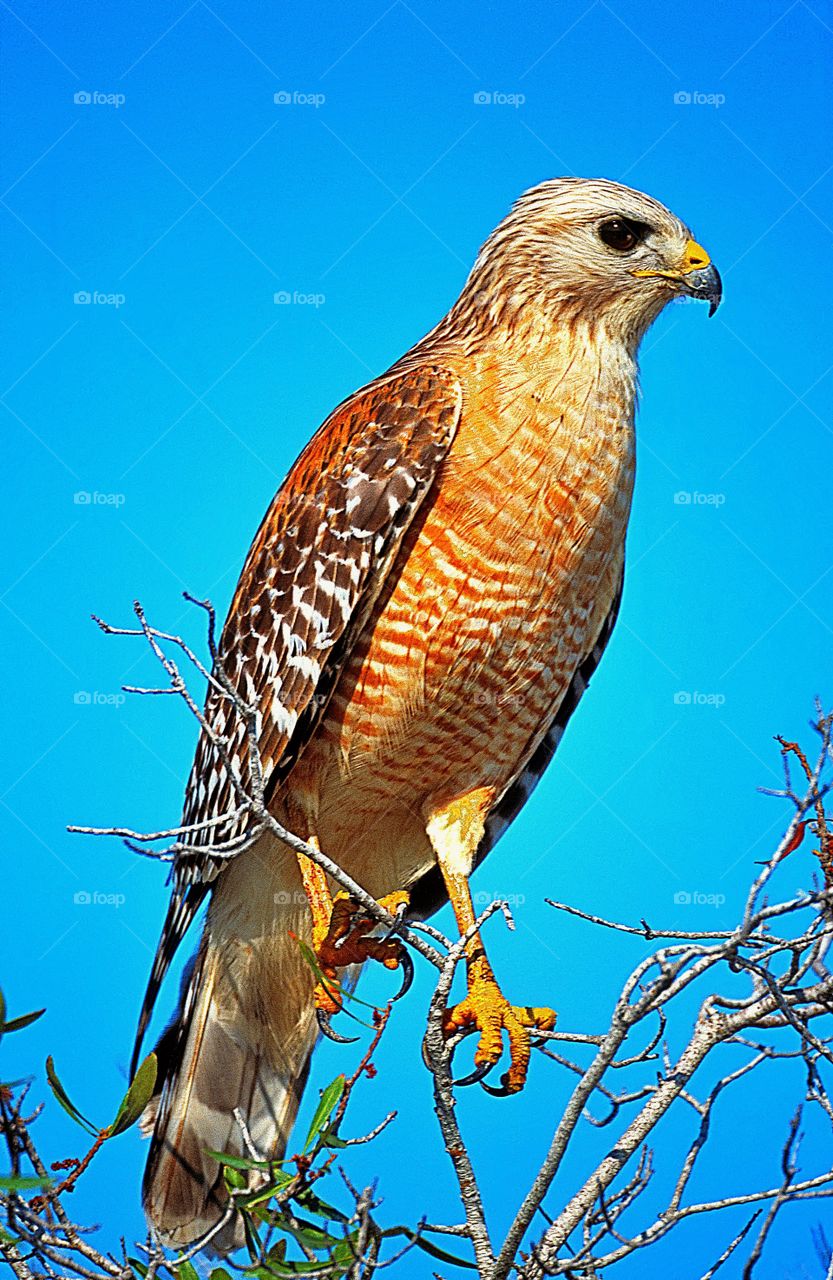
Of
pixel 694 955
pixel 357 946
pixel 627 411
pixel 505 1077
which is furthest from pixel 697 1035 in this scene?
pixel 627 411

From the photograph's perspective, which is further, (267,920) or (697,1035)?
(267,920)

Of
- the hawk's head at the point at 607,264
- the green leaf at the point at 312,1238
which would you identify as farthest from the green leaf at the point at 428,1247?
the hawk's head at the point at 607,264

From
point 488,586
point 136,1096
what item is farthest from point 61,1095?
point 488,586

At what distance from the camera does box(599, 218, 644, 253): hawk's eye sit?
3787 millimetres

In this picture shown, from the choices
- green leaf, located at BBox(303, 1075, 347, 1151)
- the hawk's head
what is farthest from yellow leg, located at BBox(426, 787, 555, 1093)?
the hawk's head

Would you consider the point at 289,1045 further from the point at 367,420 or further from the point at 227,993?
the point at 367,420

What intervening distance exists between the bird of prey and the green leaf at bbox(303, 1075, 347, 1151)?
509mm

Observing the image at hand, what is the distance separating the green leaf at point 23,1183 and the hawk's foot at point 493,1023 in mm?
1226

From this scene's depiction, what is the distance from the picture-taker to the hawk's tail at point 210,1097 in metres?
3.88

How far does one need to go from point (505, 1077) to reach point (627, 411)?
5.74 ft

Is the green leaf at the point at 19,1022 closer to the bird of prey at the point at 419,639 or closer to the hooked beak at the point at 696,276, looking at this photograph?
the bird of prey at the point at 419,639

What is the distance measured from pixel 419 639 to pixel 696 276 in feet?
4.19

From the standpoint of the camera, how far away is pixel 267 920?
4023 millimetres

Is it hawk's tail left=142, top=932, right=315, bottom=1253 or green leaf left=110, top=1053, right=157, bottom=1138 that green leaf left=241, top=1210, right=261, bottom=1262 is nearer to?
green leaf left=110, top=1053, right=157, bottom=1138
